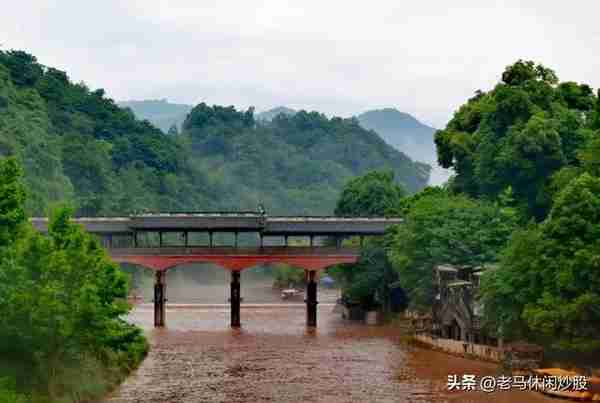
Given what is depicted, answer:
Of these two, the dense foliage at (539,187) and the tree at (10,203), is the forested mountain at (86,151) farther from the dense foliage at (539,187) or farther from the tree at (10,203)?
the tree at (10,203)

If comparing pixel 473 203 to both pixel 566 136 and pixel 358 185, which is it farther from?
pixel 358 185

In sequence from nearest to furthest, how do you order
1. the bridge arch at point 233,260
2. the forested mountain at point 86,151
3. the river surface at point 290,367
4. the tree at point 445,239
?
the river surface at point 290,367
the tree at point 445,239
the bridge arch at point 233,260
the forested mountain at point 86,151

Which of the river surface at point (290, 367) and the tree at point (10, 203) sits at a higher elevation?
the tree at point (10, 203)

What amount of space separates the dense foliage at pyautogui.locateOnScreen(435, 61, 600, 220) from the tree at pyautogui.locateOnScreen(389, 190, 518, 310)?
5284 mm

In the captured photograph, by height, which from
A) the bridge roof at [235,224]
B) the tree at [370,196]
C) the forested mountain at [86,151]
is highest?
the forested mountain at [86,151]

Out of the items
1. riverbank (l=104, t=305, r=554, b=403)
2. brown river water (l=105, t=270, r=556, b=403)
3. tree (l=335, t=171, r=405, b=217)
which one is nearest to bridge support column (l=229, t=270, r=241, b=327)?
brown river water (l=105, t=270, r=556, b=403)

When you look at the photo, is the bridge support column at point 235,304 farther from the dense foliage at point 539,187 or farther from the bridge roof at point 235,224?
the dense foliage at point 539,187

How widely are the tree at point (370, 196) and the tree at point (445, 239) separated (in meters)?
29.9

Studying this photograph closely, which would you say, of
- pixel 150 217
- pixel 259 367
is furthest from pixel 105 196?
pixel 259 367

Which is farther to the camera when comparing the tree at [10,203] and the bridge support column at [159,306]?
the bridge support column at [159,306]

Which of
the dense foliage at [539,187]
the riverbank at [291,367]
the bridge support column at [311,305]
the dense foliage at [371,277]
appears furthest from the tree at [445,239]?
the bridge support column at [311,305]

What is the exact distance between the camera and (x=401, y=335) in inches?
3110

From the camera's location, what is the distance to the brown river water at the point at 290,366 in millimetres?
53750

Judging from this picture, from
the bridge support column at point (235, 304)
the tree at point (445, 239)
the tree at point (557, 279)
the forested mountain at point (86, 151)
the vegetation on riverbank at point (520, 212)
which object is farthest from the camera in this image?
the forested mountain at point (86, 151)
